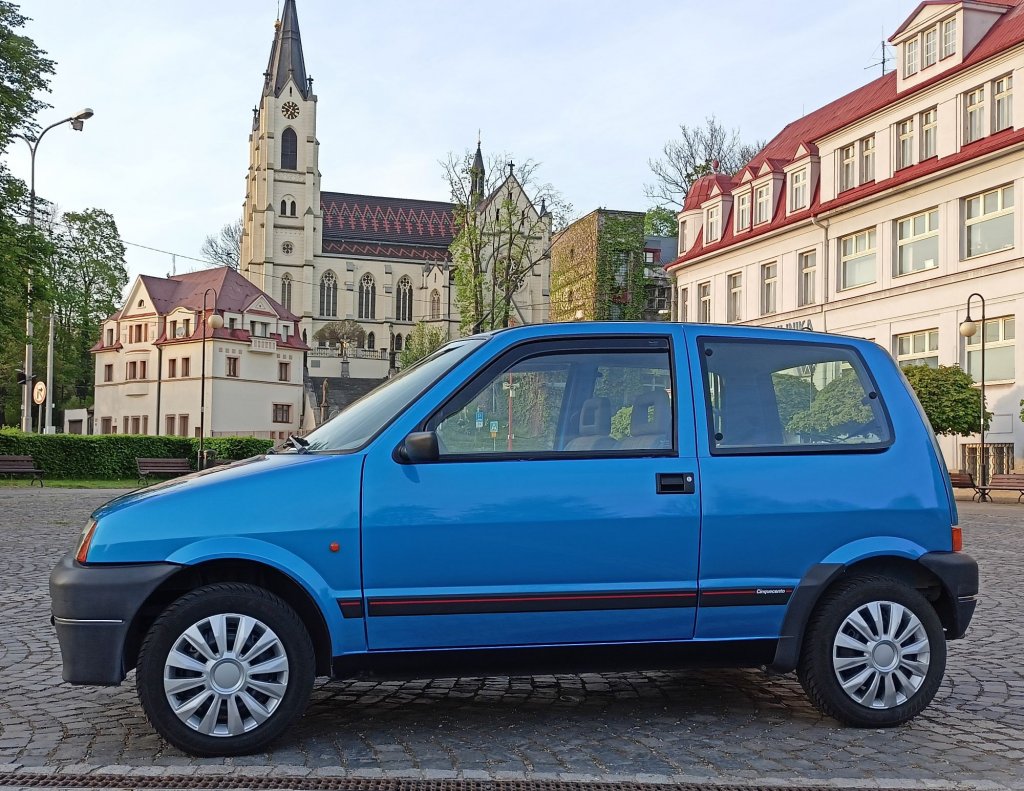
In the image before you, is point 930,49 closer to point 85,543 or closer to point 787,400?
point 787,400

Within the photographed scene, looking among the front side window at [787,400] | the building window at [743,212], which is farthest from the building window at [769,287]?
the front side window at [787,400]

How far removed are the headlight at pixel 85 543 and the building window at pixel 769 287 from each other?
41636 millimetres

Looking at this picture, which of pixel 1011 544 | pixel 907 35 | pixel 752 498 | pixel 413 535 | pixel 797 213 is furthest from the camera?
pixel 797 213

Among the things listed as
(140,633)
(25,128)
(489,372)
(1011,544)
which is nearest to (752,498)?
(489,372)

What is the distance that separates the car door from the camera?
4938 mm

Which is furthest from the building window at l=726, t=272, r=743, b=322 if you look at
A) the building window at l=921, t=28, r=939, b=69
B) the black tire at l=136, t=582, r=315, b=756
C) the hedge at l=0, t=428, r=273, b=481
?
the black tire at l=136, t=582, r=315, b=756

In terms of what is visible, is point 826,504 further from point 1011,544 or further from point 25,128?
point 25,128

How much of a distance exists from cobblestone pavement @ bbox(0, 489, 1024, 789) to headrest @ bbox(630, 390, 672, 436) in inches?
56.2

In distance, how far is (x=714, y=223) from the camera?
49.6 metres

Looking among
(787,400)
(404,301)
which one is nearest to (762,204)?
(787,400)

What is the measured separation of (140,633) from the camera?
503cm

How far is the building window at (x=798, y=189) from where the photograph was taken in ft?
140

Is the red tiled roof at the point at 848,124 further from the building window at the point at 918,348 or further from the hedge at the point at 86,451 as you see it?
the hedge at the point at 86,451

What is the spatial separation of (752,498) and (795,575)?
1.40 ft
